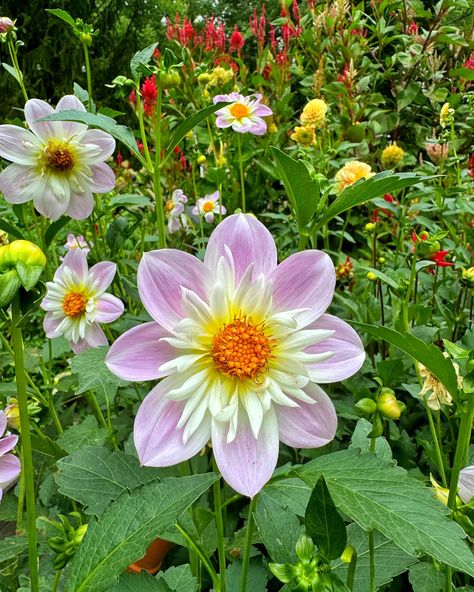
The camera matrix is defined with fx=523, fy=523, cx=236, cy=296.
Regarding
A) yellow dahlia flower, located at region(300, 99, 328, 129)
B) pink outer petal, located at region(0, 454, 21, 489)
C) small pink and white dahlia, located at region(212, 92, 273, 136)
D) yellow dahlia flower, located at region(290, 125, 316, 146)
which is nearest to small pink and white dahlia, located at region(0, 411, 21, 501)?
pink outer petal, located at region(0, 454, 21, 489)

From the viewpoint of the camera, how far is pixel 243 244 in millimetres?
482

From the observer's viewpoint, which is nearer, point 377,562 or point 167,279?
point 167,279

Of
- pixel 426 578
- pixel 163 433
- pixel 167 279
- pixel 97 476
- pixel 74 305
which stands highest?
pixel 167 279

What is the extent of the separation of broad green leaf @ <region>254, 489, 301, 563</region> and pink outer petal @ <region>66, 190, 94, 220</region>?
0.55 m

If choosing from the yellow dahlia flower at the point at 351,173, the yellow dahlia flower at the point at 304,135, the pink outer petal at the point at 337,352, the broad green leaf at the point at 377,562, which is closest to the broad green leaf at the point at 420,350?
the pink outer petal at the point at 337,352

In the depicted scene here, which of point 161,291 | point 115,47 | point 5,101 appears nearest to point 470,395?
point 161,291

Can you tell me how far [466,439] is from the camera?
478mm

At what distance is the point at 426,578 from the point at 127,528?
0.44 meters

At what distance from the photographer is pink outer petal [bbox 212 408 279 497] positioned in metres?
0.43

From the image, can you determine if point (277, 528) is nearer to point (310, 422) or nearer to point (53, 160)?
point (310, 422)

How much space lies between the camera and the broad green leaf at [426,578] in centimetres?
65

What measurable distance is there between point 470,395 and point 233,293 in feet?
0.75

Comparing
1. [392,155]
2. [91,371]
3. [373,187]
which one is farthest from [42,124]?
[392,155]

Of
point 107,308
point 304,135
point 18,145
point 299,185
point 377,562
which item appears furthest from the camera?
point 304,135
